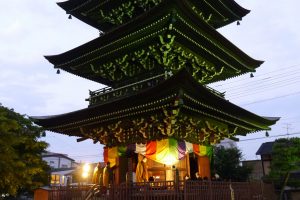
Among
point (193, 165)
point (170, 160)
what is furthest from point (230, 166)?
point (170, 160)

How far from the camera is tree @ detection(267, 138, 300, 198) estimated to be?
25.6 meters

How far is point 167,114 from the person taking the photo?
15.6 meters

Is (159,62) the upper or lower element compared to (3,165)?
upper

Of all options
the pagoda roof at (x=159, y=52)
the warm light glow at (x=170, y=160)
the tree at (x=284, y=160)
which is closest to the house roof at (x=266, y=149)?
the tree at (x=284, y=160)

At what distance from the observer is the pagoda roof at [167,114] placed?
559 inches

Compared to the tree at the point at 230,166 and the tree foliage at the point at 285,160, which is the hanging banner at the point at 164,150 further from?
the tree at the point at 230,166

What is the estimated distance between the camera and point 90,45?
18109 mm

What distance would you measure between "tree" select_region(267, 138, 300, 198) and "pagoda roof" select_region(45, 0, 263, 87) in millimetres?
8813

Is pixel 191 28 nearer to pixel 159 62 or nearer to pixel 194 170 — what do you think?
pixel 159 62

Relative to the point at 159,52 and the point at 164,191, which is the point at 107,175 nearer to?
the point at 164,191

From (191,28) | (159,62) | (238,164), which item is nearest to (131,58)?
(159,62)

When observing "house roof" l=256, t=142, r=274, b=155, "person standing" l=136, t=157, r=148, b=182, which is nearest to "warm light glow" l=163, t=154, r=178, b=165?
"person standing" l=136, t=157, r=148, b=182

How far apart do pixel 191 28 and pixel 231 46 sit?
3434 millimetres

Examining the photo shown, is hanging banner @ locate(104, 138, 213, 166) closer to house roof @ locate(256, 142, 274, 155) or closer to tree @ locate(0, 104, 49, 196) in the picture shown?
tree @ locate(0, 104, 49, 196)
